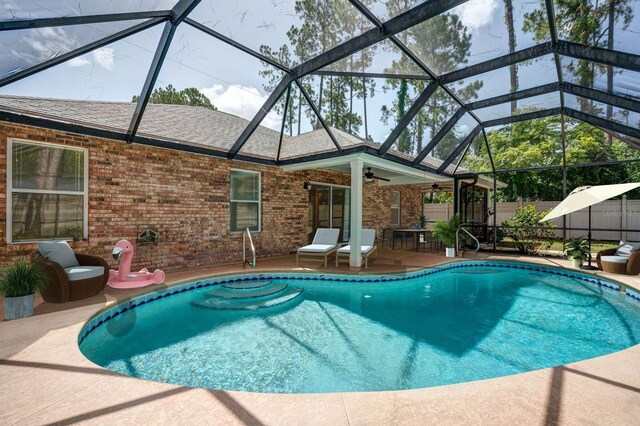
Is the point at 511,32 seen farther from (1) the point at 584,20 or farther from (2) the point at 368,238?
(2) the point at 368,238

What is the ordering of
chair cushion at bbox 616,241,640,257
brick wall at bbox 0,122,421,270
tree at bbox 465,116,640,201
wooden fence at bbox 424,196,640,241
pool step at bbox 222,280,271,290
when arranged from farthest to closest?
tree at bbox 465,116,640,201 < wooden fence at bbox 424,196,640,241 < chair cushion at bbox 616,241,640,257 < pool step at bbox 222,280,271,290 < brick wall at bbox 0,122,421,270

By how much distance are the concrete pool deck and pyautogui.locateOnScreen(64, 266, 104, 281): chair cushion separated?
2209mm

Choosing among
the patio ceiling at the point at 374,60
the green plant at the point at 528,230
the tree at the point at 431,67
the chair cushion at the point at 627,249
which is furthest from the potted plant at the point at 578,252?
the tree at the point at 431,67

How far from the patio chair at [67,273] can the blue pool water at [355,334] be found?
2.15 ft

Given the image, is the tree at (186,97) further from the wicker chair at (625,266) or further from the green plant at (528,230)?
the wicker chair at (625,266)

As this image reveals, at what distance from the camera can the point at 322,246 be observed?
29.7 ft

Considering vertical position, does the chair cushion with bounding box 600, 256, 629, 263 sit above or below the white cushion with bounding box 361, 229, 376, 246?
below

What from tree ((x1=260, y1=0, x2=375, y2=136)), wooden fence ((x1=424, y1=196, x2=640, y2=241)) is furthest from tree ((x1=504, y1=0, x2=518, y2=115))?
wooden fence ((x1=424, y1=196, x2=640, y2=241))

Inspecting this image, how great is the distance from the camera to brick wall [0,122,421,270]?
6.34 meters

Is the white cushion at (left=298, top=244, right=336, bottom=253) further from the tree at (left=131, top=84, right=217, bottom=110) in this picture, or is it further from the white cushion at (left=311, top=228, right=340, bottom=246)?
the tree at (left=131, top=84, right=217, bottom=110)

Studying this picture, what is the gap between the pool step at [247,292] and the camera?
608 cm

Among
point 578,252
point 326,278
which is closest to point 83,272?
point 326,278

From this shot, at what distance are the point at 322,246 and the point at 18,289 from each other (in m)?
6.46

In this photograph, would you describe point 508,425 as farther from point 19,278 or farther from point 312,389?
point 19,278
